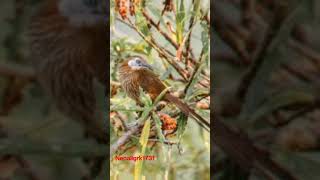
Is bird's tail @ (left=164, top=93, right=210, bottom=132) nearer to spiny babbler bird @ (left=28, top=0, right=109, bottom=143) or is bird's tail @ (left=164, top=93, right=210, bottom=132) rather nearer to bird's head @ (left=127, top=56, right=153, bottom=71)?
bird's head @ (left=127, top=56, right=153, bottom=71)

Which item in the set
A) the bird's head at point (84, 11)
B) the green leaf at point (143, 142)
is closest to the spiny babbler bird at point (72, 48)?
the bird's head at point (84, 11)

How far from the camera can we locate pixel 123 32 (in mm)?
1547

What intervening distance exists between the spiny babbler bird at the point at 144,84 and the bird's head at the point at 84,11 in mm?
170

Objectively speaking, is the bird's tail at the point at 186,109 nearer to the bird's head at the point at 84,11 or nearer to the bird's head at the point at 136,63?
the bird's head at the point at 136,63

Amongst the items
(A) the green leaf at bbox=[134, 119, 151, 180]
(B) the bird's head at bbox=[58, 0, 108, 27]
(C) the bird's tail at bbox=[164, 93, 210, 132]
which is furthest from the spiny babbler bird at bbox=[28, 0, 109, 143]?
(C) the bird's tail at bbox=[164, 93, 210, 132]

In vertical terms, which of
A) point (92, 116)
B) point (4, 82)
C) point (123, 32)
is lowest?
point (92, 116)

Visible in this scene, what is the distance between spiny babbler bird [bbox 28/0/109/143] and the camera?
157 cm

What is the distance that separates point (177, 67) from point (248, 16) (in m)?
0.29

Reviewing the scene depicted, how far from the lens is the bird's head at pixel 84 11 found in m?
1.56

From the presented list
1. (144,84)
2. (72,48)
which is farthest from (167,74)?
→ (72,48)

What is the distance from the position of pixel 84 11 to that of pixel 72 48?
125 millimetres

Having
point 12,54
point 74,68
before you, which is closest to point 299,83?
point 74,68

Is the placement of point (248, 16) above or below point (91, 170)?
above

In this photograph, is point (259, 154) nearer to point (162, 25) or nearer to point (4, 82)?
point (162, 25)
